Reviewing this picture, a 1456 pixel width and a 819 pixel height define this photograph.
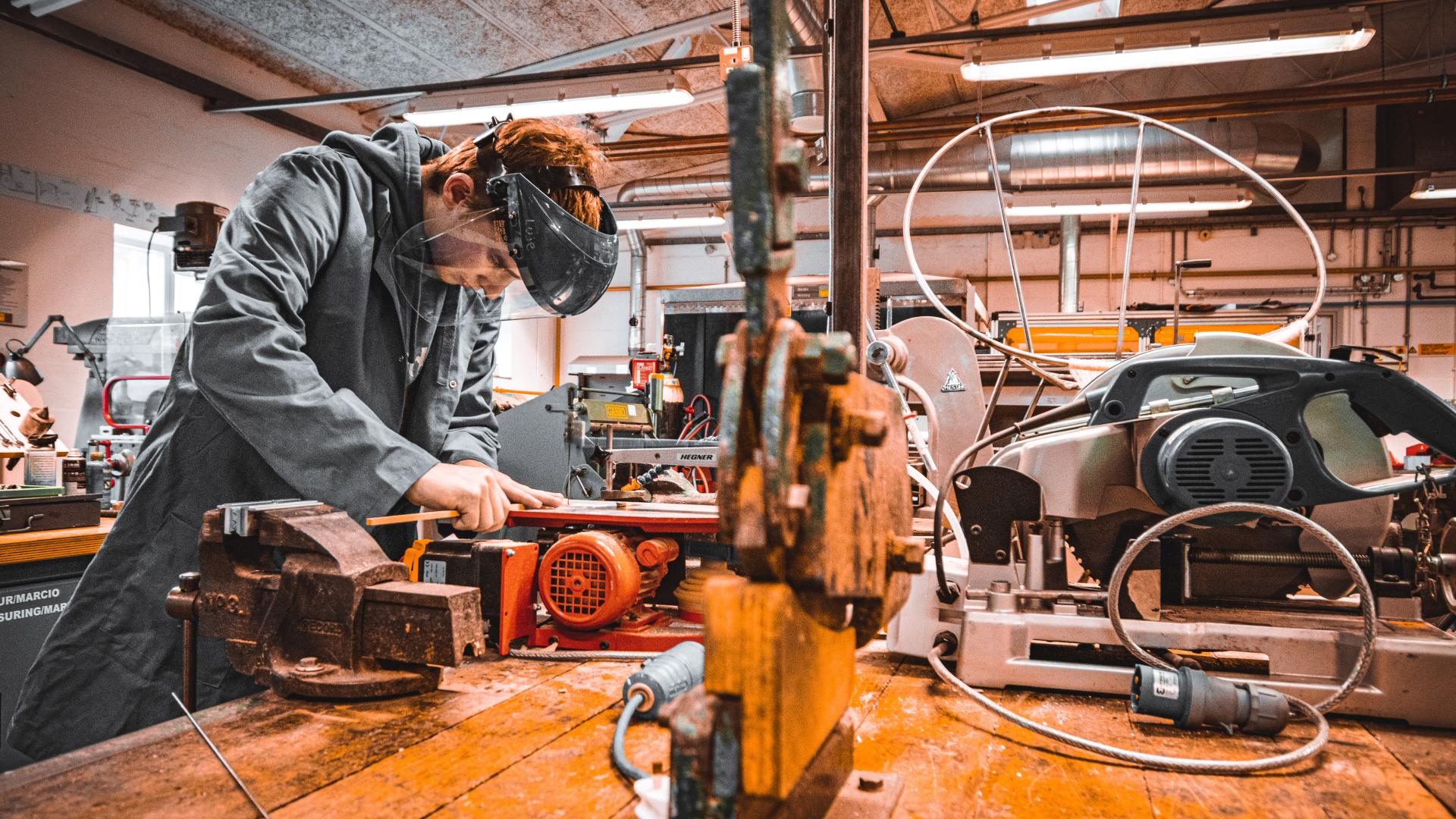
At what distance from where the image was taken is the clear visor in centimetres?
141

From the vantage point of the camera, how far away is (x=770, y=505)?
49cm

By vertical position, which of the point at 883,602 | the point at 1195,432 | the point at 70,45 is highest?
the point at 70,45

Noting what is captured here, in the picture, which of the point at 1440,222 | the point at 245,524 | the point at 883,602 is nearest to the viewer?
the point at 883,602

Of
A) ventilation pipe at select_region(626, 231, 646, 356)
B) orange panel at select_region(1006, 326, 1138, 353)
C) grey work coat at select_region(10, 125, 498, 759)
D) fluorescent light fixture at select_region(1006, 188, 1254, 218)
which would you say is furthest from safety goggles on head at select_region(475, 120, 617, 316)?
ventilation pipe at select_region(626, 231, 646, 356)

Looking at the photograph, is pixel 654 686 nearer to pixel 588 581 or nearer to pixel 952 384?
pixel 588 581

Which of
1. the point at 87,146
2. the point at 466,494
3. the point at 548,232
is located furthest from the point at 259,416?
the point at 87,146

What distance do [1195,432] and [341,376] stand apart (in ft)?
4.65

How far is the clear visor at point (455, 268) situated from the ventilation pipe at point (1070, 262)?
25.2 ft

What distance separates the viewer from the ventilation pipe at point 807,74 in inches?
179

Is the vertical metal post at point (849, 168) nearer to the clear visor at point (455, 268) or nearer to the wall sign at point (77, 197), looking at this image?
the clear visor at point (455, 268)

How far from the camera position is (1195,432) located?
107 centimetres

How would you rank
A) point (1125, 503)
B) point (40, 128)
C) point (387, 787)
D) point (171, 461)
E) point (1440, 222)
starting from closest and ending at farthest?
point (387, 787) < point (1125, 503) < point (171, 461) < point (40, 128) < point (1440, 222)

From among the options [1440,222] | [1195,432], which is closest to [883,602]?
[1195,432]

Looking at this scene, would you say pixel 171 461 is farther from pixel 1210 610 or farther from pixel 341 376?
pixel 1210 610
